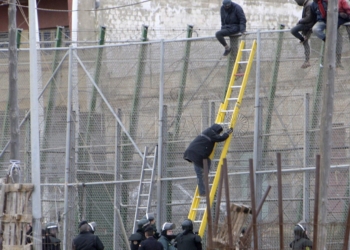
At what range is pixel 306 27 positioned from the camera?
16.2 meters

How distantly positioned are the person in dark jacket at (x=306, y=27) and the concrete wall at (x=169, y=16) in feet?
30.8

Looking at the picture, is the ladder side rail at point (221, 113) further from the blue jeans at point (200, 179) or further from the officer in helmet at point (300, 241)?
the officer in helmet at point (300, 241)

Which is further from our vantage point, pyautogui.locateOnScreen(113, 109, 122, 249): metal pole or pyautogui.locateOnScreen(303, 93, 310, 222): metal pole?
pyautogui.locateOnScreen(113, 109, 122, 249): metal pole

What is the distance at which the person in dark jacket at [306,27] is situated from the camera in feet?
53.0

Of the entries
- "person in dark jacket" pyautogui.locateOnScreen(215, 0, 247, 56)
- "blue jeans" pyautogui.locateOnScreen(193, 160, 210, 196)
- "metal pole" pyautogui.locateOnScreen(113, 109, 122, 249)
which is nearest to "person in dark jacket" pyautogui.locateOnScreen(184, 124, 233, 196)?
"blue jeans" pyautogui.locateOnScreen(193, 160, 210, 196)

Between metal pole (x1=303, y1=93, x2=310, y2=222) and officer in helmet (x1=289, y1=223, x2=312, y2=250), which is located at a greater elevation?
metal pole (x1=303, y1=93, x2=310, y2=222)

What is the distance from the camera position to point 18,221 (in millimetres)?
14141

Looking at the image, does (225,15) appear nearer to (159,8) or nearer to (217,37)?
(217,37)

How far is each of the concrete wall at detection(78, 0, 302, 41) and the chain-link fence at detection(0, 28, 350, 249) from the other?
6450mm

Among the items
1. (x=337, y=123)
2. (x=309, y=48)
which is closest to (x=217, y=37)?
(x=309, y=48)

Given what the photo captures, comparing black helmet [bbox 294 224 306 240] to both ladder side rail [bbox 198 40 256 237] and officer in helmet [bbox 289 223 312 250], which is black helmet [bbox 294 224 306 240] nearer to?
officer in helmet [bbox 289 223 312 250]

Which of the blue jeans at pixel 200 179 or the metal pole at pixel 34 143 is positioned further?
the blue jeans at pixel 200 179

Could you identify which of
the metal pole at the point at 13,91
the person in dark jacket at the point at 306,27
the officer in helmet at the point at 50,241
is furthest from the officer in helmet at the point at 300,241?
the metal pole at the point at 13,91

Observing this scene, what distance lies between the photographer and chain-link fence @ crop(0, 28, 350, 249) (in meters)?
16.4
